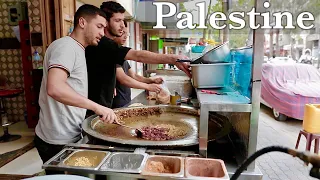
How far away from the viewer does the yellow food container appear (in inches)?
136

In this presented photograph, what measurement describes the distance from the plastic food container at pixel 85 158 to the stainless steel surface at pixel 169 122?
102mm

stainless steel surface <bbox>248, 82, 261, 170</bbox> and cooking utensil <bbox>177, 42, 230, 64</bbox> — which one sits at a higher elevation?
cooking utensil <bbox>177, 42, 230, 64</bbox>

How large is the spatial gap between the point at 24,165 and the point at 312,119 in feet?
14.1

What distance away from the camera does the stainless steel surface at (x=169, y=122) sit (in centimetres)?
127

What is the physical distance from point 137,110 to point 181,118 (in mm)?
406

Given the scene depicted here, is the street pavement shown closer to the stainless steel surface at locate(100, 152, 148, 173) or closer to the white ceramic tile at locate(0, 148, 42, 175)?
the stainless steel surface at locate(100, 152, 148, 173)

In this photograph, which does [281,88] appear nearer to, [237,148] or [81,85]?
[237,148]

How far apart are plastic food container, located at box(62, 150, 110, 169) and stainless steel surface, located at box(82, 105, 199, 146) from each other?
0.33 feet

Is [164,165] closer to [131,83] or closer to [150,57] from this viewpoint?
[150,57]

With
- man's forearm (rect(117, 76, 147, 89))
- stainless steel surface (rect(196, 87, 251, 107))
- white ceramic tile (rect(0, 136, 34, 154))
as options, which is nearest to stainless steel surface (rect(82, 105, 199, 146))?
stainless steel surface (rect(196, 87, 251, 107))

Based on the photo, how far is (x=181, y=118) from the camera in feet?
6.44

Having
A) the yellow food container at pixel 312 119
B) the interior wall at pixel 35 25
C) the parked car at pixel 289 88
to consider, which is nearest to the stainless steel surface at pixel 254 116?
the yellow food container at pixel 312 119

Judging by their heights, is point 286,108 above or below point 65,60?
below

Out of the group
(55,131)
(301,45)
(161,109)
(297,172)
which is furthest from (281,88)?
(301,45)
